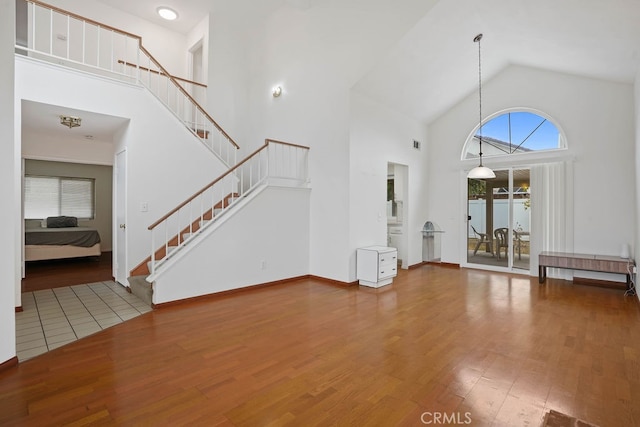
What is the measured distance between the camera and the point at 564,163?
231 inches

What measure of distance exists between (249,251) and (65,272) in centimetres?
423

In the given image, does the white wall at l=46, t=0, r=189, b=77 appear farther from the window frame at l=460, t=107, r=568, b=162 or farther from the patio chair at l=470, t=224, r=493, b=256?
the patio chair at l=470, t=224, r=493, b=256

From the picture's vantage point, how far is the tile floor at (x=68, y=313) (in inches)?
122

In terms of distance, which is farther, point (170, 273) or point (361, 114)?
point (361, 114)

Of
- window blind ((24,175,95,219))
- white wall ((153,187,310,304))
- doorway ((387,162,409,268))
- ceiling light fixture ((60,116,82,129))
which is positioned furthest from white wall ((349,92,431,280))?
window blind ((24,175,95,219))

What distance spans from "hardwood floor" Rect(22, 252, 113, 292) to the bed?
0.87 ft

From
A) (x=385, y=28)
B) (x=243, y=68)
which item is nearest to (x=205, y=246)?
(x=385, y=28)

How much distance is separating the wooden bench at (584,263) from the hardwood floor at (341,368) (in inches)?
33.2

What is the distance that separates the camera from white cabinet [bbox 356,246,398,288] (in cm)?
527

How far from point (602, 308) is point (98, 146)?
30.9 feet

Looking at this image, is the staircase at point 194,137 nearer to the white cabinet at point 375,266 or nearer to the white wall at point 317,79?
the white wall at point 317,79

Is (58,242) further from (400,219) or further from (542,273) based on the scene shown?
(542,273)

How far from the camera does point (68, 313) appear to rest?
12.8 ft

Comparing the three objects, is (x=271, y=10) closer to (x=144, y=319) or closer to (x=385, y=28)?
(x=385, y=28)
